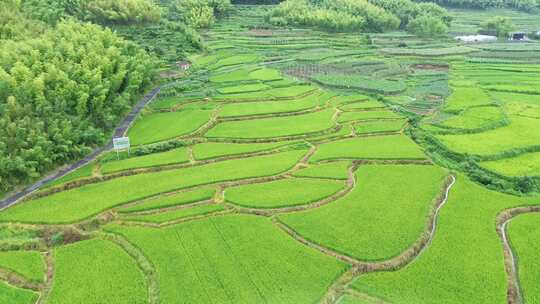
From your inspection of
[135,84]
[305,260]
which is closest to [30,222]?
[305,260]

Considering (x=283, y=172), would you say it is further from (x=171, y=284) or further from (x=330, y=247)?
(x=171, y=284)

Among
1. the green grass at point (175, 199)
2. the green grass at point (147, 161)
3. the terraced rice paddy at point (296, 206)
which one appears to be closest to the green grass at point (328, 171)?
the terraced rice paddy at point (296, 206)

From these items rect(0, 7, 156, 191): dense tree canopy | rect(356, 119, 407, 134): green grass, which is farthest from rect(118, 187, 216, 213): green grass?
rect(356, 119, 407, 134): green grass

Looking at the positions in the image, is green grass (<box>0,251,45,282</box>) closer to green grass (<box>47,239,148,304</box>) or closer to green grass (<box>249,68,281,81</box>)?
green grass (<box>47,239,148,304</box>)

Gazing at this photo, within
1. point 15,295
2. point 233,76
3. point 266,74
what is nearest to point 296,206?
point 15,295

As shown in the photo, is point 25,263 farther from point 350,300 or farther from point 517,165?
point 517,165

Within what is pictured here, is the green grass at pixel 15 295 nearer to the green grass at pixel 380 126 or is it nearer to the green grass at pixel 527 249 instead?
the green grass at pixel 527 249
